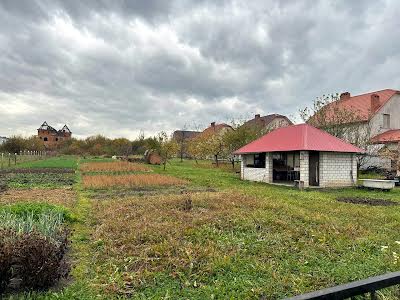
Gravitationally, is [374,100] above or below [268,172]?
above

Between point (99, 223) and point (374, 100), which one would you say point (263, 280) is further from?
point (374, 100)

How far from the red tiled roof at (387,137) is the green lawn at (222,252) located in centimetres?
1899

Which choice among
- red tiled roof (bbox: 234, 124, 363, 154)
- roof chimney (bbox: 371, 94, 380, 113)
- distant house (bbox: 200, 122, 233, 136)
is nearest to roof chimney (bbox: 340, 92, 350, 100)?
roof chimney (bbox: 371, 94, 380, 113)

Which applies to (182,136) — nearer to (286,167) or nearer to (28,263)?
(286,167)

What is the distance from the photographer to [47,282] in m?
3.36

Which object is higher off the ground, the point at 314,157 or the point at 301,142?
the point at 301,142

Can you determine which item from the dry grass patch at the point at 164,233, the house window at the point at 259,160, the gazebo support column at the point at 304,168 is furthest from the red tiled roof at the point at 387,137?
the dry grass patch at the point at 164,233

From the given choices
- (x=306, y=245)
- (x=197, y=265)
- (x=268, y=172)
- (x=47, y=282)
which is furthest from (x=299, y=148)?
(x=47, y=282)

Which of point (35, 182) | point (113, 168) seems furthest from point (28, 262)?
point (113, 168)

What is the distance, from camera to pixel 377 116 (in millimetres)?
26781

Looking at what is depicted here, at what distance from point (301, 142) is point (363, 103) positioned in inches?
664

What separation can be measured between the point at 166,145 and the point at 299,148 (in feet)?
51.5

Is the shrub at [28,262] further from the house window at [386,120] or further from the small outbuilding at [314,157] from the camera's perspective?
the house window at [386,120]

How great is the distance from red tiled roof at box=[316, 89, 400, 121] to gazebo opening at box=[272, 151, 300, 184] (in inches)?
352
